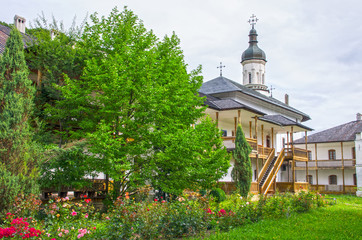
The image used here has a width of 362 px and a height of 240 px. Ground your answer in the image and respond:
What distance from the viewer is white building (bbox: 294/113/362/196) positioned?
1448 inches

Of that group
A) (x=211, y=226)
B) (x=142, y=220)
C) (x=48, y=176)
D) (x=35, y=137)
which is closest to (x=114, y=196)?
(x=48, y=176)

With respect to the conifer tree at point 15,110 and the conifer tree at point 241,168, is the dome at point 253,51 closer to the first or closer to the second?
the conifer tree at point 241,168

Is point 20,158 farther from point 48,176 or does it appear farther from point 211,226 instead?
point 211,226

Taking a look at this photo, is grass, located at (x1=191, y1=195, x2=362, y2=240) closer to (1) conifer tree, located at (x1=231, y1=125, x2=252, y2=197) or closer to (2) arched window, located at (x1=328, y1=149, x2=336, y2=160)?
(1) conifer tree, located at (x1=231, y1=125, x2=252, y2=197)

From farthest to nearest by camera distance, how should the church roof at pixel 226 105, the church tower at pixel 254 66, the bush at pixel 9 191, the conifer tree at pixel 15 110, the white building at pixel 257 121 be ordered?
the church tower at pixel 254 66
the white building at pixel 257 121
the church roof at pixel 226 105
the conifer tree at pixel 15 110
the bush at pixel 9 191

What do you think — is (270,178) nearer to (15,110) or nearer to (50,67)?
(50,67)

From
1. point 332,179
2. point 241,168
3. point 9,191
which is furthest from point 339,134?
point 9,191

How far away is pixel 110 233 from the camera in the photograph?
784 centimetres

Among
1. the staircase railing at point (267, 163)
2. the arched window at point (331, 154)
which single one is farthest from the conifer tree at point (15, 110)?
the arched window at point (331, 154)

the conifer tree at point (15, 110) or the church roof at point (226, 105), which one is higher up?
the church roof at point (226, 105)

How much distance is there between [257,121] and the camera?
28.1m

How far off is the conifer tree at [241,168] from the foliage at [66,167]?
32.7 ft

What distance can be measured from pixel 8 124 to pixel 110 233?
489 cm

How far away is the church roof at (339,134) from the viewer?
38.3 meters
